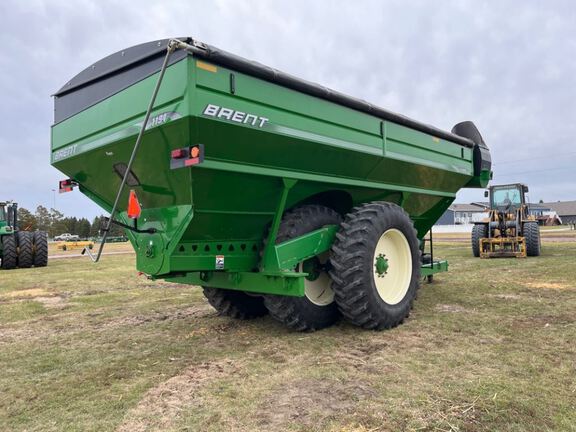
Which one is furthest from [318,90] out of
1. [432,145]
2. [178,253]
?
[432,145]

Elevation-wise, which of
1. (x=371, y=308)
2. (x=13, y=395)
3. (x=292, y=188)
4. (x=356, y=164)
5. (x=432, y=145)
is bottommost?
(x=13, y=395)

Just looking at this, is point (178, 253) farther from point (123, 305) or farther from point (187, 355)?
point (123, 305)

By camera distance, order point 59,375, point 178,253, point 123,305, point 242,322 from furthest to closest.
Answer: point 123,305, point 242,322, point 178,253, point 59,375

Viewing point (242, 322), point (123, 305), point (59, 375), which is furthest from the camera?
point (123, 305)

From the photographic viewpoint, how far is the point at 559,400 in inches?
106

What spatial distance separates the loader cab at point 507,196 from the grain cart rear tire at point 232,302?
1162cm

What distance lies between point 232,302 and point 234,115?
2488 mm

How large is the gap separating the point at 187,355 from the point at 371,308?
1.78m

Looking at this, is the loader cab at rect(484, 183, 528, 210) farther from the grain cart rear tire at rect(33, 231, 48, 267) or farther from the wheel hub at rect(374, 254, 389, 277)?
the grain cart rear tire at rect(33, 231, 48, 267)

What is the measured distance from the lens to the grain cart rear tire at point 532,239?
12.7 meters

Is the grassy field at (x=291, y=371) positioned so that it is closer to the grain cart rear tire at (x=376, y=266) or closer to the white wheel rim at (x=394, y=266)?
the grain cart rear tire at (x=376, y=266)

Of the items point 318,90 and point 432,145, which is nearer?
point 318,90

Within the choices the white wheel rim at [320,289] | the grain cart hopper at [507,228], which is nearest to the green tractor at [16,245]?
the white wheel rim at [320,289]

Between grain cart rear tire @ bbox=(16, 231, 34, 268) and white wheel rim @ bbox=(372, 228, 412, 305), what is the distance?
44.8ft
